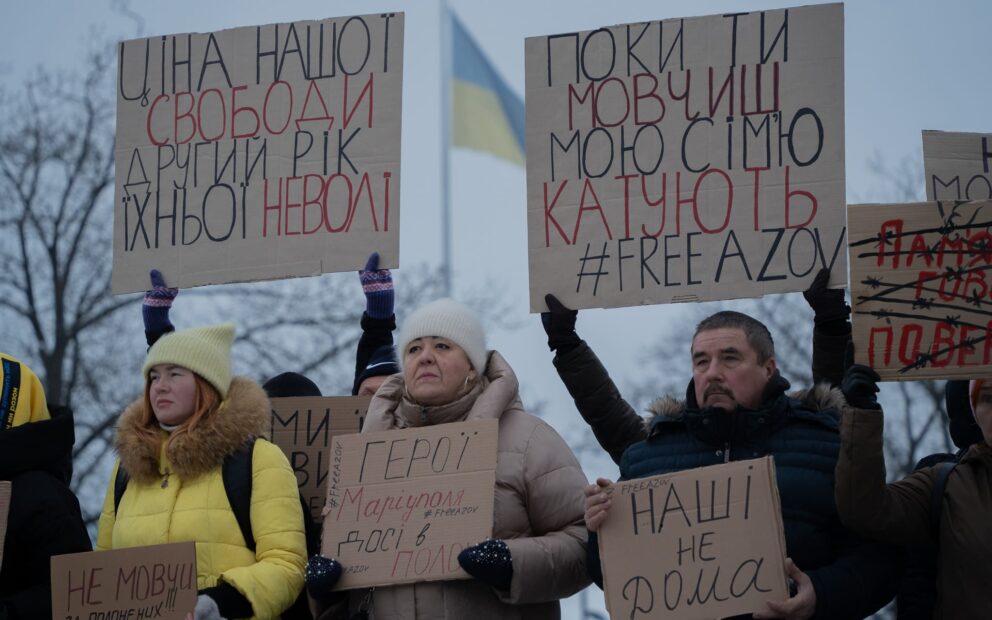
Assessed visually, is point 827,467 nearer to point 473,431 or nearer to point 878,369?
point 878,369

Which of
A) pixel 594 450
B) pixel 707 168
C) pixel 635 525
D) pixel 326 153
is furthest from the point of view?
pixel 594 450

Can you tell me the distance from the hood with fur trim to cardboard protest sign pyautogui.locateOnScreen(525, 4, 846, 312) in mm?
1198

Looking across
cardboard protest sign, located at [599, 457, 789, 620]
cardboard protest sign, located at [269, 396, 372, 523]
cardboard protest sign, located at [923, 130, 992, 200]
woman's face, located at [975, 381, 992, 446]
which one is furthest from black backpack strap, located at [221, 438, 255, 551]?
cardboard protest sign, located at [923, 130, 992, 200]

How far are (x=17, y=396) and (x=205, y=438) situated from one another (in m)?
0.85

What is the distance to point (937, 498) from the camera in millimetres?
5078

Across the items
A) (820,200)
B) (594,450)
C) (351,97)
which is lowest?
(594,450)

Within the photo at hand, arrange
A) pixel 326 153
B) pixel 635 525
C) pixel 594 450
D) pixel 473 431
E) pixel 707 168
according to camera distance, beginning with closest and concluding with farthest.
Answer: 1. pixel 635 525
2. pixel 473 431
3. pixel 707 168
4. pixel 326 153
5. pixel 594 450

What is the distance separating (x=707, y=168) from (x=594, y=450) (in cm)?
1318

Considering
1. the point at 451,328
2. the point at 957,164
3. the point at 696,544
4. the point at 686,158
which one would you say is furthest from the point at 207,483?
the point at 957,164

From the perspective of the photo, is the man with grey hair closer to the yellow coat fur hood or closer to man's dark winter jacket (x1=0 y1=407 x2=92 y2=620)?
the yellow coat fur hood

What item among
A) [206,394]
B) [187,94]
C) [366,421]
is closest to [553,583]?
[366,421]

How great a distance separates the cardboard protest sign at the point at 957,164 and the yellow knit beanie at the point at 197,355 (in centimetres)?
284

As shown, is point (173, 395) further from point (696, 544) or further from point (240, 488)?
point (696, 544)

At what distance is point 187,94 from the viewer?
7098mm
